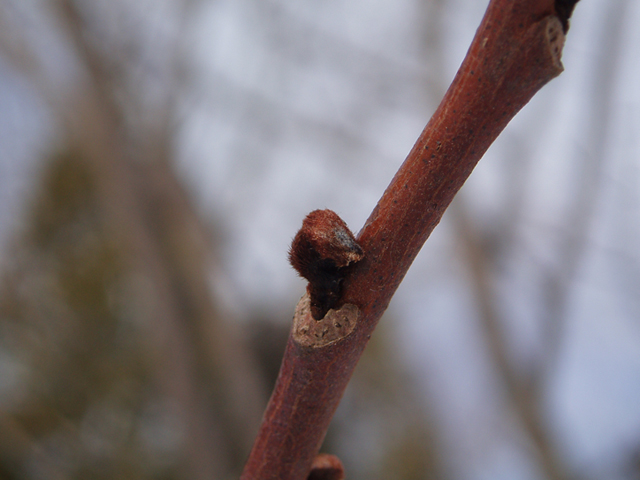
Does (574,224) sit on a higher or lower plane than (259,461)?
higher

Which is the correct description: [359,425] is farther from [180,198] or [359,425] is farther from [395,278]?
[395,278]

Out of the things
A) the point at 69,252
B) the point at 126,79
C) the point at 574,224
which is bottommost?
the point at 69,252

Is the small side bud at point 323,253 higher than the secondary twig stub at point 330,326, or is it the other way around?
the small side bud at point 323,253

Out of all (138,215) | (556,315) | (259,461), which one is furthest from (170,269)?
(556,315)

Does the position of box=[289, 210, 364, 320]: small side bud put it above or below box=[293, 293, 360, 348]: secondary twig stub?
above
